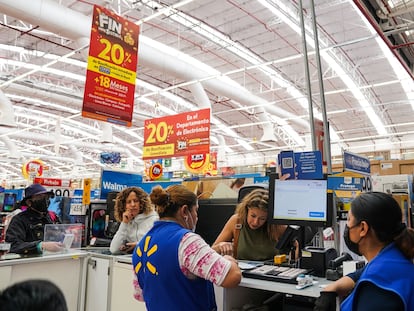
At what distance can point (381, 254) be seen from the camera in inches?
56.7

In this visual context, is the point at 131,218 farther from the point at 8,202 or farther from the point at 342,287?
the point at 8,202

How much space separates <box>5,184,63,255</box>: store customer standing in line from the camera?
3.76 metres

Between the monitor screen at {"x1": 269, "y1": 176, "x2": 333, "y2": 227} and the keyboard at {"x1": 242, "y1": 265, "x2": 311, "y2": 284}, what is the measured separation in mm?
336

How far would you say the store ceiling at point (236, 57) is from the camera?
7.34 meters

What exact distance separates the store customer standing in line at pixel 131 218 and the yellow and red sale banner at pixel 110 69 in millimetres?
1981

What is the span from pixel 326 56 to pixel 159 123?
16.3 ft

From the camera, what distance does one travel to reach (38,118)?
18.0 metres

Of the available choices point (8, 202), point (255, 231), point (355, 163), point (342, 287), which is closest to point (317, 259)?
point (342, 287)

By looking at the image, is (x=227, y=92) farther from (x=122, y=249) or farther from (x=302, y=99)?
(x=122, y=249)

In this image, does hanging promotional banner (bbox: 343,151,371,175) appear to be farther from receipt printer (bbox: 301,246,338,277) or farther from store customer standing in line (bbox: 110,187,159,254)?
store customer standing in line (bbox: 110,187,159,254)

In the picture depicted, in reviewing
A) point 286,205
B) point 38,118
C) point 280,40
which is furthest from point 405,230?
point 38,118

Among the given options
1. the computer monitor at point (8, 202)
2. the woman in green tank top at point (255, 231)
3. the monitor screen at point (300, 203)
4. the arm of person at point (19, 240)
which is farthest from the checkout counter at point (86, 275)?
the computer monitor at point (8, 202)

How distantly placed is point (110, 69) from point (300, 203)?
4.29 metres

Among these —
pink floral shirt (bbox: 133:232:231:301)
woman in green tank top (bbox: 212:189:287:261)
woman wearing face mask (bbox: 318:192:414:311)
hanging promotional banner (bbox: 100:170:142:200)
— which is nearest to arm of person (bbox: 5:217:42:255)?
hanging promotional banner (bbox: 100:170:142:200)
